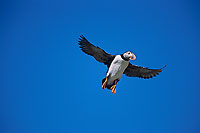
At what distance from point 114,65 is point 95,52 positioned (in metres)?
1.37

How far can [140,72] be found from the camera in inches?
443

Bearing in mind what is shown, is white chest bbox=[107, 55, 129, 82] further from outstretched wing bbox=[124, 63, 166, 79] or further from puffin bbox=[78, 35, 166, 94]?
outstretched wing bbox=[124, 63, 166, 79]

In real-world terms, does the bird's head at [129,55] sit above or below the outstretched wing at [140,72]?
below

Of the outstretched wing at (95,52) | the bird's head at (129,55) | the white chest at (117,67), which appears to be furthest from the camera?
the outstretched wing at (95,52)

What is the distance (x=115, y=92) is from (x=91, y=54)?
214 centimetres

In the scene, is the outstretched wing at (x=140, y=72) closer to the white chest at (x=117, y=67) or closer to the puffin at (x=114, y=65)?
the puffin at (x=114, y=65)

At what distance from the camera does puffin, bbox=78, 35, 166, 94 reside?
9.59 meters

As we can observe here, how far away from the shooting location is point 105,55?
10.5m

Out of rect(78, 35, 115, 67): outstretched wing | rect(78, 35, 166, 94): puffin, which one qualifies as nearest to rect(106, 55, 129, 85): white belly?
rect(78, 35, 166, 94): puffin

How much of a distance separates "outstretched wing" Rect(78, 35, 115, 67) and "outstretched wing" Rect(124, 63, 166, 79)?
1106 millimetres

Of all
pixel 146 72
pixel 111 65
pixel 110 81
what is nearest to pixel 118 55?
pixel 111 65

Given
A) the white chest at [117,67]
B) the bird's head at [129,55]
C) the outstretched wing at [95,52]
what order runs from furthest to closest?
1. the outstretched wing at [95,52]
2. the white chest at [117,67]
3. the bird's head at [129,55]

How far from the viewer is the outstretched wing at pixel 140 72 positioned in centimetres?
1091

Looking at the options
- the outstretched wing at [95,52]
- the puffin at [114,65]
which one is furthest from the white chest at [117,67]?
the outstretched wing at [95,52]
